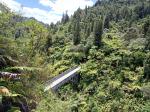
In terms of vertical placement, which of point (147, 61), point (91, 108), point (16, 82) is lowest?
point (91, 108)

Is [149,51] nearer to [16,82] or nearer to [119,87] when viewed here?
[119,87]

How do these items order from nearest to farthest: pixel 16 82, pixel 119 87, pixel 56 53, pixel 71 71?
pixel 16 82, pixel 119 87, pixel 71 71, pixel 56 53

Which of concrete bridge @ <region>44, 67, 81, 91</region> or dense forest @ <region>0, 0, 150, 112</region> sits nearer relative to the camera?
dense forest @ <region>0, 0, 150, 112</region>

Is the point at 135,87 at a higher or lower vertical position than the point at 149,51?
lower

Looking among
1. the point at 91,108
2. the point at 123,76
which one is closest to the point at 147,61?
the point at 123,76

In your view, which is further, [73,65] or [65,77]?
[73,65]

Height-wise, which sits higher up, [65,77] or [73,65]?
[73,65]

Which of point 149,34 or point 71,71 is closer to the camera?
point 71,71

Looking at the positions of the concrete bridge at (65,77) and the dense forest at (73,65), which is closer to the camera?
the dense forest at (73,65)
